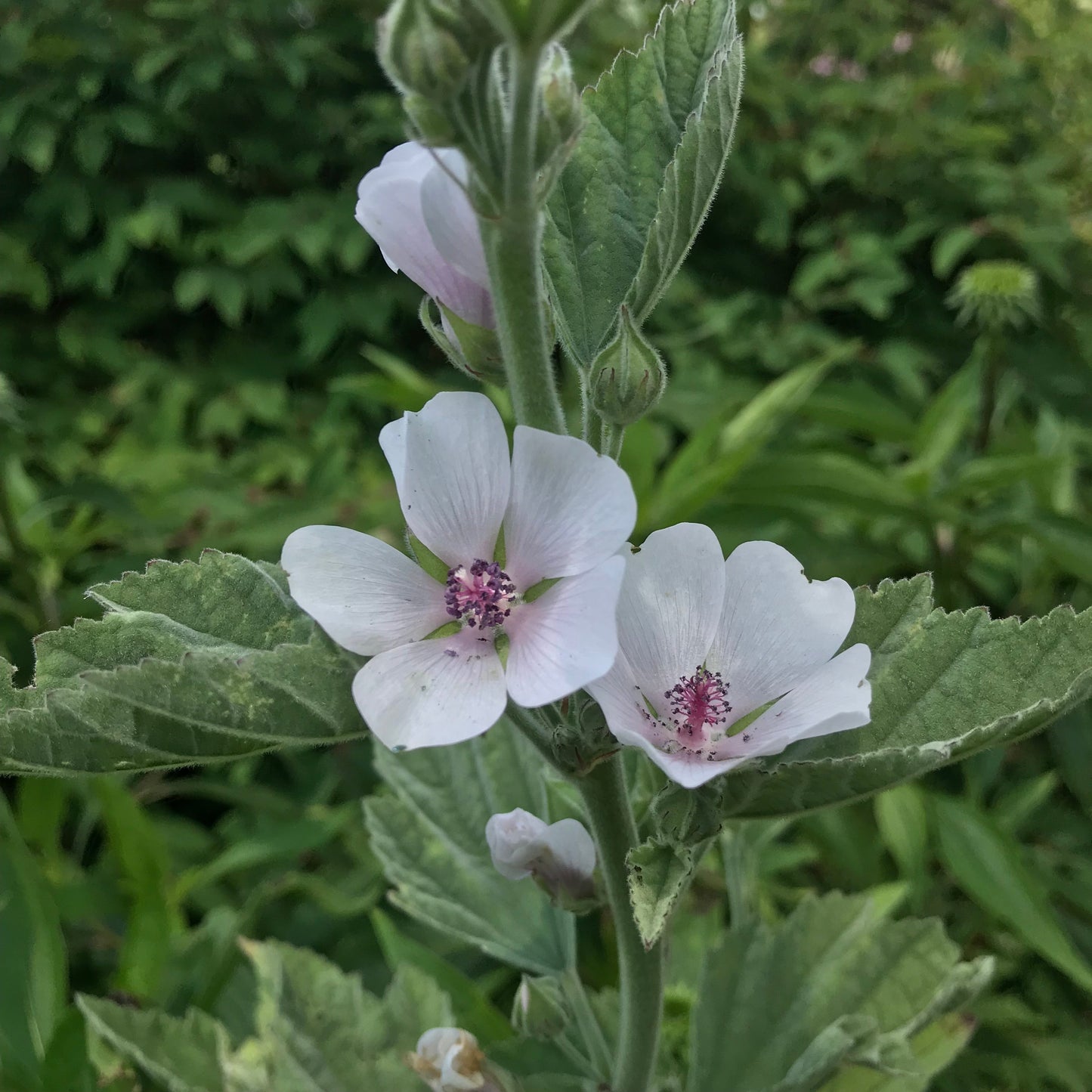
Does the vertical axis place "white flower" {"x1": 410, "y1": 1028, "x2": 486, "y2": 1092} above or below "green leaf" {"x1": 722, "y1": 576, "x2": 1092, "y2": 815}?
below

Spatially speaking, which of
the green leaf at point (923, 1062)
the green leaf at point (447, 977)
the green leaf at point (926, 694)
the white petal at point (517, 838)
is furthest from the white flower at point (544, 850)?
the green leaf at point (447, 977)

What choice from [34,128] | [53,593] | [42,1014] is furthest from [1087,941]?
[34,128]

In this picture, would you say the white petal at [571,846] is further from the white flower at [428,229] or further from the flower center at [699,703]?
the white flower at [428,229]

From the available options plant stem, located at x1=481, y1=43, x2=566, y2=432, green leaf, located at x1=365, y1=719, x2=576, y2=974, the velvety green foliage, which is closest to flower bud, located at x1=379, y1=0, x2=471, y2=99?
plant stem, located at x1=481, y1=43, x2=566, y2=432

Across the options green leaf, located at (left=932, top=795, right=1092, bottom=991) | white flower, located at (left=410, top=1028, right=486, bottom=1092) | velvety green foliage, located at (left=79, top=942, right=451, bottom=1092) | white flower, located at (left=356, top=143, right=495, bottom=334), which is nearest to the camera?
white flower, located at (left=356, top=143, right=495, bottom=334)

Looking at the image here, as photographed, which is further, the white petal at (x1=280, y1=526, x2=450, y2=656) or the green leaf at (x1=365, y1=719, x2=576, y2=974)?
the green leaf at (x1=365, y1=719, x2=576, y2=974)

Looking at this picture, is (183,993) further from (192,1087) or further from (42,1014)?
(192,1087)

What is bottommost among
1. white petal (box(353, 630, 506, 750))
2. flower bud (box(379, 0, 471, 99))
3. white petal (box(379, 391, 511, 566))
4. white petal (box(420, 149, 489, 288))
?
white petal (box(353, 630, 506, 750))

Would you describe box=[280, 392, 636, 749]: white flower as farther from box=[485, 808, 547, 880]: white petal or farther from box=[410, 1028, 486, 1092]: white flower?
box=[410, 1028, 486, 1092]: white flower
